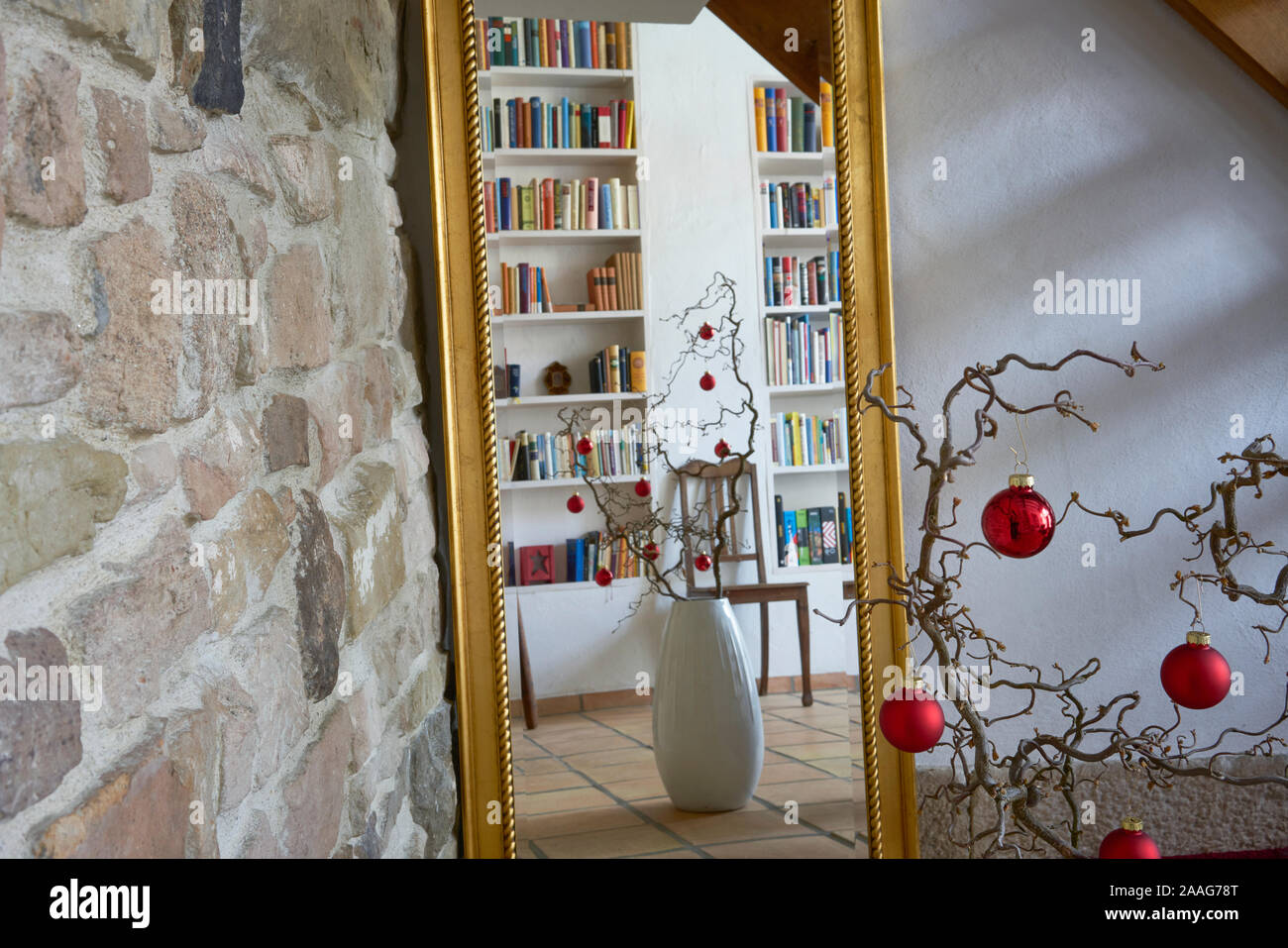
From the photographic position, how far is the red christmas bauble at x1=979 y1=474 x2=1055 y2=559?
A: 1441mm

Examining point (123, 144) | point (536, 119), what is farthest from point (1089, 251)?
point (123, 144)

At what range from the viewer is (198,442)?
0.86 meters

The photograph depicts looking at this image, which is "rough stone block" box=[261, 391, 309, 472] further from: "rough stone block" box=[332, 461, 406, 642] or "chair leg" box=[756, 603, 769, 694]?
"chair leg" box=[756, 603, 769, 694]

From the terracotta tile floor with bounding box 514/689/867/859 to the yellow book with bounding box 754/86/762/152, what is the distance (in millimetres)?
859

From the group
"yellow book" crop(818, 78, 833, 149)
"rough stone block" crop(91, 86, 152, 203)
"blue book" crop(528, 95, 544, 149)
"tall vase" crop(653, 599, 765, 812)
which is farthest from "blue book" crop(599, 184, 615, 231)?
"rough stone block" crop(91, 86, 152, 203)

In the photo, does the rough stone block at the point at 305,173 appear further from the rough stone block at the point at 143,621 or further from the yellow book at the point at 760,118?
the yellow book at the point at 760,118

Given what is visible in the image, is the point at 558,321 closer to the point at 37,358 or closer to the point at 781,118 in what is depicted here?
the point at 781,118

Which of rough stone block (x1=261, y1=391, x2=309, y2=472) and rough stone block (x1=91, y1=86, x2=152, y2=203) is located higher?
rough stone block (x1=91, y1=86, x2=152, y2=203)

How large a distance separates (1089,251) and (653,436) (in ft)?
2.68

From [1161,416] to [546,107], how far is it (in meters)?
1.14

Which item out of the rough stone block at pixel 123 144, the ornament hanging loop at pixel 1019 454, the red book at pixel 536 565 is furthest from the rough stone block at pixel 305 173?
the ornament hanging loop at pixel 1019 454

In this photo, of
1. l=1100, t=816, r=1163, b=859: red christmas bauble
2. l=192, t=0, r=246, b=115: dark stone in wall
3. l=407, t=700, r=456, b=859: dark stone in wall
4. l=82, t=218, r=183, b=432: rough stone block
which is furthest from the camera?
l=407, t=700, r=456, b=859: dark stone in wall

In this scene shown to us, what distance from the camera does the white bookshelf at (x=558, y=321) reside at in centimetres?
156
